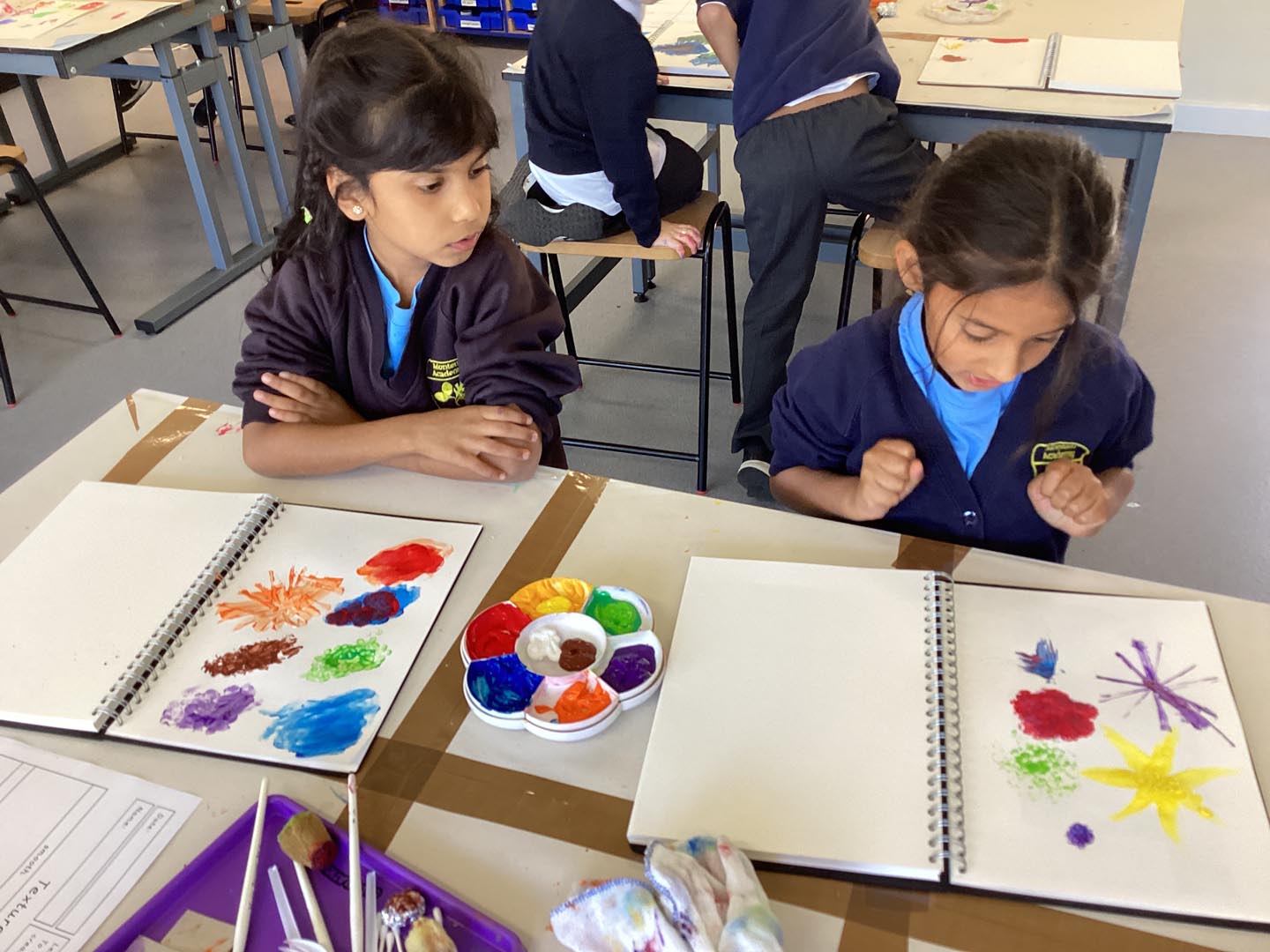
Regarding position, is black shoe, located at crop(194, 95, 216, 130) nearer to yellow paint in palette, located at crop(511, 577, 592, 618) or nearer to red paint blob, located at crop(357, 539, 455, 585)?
red paint blob, located at crop(357, 539, 455, 585)

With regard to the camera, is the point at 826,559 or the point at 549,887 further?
the point at 826,559

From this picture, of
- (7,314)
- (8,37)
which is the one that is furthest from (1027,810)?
(7,314)

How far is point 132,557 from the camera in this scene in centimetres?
89

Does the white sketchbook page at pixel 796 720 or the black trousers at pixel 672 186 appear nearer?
the white sketchbook page at pixel 796 720

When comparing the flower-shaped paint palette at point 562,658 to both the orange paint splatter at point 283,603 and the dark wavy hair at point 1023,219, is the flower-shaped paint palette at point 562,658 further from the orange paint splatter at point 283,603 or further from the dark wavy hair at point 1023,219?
the dark wavy hair at point 1023,219

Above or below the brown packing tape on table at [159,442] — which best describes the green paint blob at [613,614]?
above

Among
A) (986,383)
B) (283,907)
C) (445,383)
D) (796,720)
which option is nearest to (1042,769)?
(796,720)

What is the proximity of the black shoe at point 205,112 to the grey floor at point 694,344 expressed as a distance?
1.05 ft

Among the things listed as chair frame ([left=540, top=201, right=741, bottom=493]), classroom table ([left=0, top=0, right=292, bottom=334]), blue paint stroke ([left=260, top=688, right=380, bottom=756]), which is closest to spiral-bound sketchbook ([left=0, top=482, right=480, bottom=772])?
blue paint stroke ([left=260, top=688, right=380, bottom=756])

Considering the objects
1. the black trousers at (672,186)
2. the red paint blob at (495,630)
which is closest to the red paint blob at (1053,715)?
the red paint blob at (495,630)

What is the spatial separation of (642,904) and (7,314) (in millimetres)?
2955

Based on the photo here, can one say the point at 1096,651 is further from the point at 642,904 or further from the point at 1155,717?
the point at 642,904

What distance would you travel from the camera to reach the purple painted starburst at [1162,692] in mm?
687

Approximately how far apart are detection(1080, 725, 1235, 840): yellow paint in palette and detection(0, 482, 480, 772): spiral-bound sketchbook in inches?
20.1
